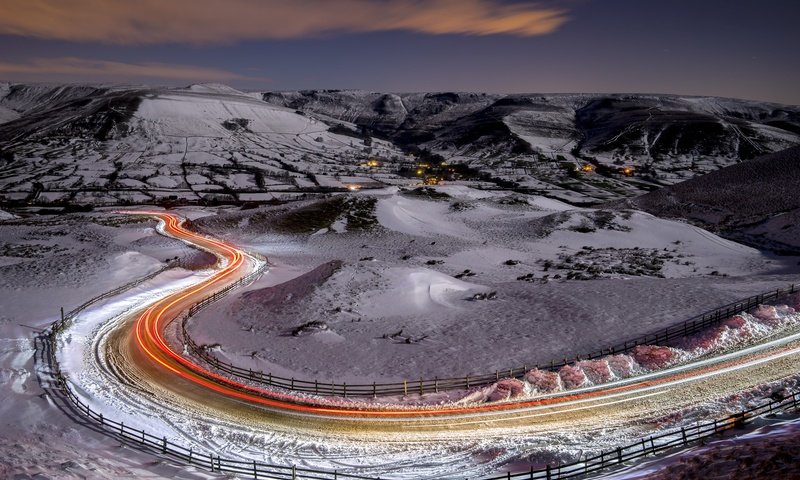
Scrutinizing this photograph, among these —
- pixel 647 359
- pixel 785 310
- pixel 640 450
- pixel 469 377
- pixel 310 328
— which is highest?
pixel 785 310

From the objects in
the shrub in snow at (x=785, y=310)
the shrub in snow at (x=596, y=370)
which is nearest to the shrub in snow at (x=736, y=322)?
the shrub in snow at (x=785, y=310)

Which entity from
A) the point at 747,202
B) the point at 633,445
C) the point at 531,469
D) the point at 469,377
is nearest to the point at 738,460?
the point at 633,445

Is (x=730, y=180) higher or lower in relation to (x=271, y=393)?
higher

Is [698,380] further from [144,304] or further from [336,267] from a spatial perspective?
[144,304]

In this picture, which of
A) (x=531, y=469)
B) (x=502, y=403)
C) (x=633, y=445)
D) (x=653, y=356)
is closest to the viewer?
(x=633, y=445)

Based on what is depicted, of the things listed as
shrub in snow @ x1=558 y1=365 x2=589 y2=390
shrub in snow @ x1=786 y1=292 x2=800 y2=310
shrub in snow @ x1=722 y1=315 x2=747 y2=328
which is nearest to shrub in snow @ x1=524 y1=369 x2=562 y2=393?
shrub in snow @ x1=558 y1=365 x2=589 y2=390

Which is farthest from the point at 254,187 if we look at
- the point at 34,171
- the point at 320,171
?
the point at 34,171

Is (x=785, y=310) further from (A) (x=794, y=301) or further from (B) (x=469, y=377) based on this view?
(B) (x=469, y=377)
